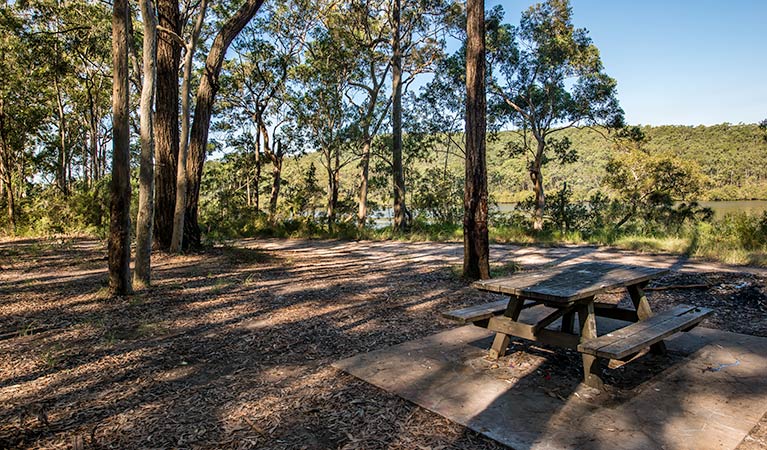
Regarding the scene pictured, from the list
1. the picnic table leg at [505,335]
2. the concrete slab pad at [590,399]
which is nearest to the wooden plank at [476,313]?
the picnic table leg at [505,335]

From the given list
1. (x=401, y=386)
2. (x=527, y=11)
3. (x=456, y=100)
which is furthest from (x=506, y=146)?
(x=401, y=386)

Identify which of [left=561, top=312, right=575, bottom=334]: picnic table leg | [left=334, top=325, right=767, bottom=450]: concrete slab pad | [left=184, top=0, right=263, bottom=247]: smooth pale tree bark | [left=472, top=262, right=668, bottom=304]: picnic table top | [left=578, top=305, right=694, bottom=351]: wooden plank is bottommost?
[left=334, top=325, right=767, bottom=450]: concrete slab pad

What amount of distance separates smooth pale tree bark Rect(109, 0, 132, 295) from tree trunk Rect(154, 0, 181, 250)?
3.83 meters

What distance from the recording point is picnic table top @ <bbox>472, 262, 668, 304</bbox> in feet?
9.21

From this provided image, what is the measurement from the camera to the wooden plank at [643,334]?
8.10 ft

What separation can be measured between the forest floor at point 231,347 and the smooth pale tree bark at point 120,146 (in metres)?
0.71

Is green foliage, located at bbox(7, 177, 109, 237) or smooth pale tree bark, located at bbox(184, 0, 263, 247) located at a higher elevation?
smooth pale tree bark, located at bbox(184, 0, 263, 247)

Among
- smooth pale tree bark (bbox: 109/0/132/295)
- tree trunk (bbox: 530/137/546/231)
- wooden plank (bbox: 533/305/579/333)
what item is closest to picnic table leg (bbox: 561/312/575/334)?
wooden plank (bbox: 533/305/579/333)

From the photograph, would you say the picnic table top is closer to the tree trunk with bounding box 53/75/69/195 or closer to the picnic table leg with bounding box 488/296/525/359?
the picnic table leg with bounding box 488/296/525/359

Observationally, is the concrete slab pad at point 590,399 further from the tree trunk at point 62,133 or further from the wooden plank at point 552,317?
the tree trunk at point 62,133

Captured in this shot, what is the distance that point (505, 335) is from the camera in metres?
3.35

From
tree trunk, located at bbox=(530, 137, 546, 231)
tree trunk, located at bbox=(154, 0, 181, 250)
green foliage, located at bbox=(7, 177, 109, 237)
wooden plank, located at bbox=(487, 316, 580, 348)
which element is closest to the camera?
wooden plank, located at bbox=(487, 316, 580, 348)

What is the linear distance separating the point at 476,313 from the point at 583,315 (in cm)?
73

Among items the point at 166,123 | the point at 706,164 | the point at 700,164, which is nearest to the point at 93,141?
the point at 166,123
